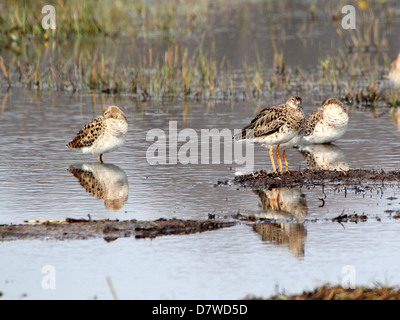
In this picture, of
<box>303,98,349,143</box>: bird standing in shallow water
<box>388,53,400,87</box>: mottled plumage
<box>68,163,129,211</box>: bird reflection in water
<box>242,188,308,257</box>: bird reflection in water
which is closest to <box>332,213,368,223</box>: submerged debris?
<box>242,188,308,257</box>: bird reflection in water

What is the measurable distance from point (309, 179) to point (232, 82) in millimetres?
10292

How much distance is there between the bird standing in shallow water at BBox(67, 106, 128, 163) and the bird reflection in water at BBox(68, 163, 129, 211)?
0.97 feet

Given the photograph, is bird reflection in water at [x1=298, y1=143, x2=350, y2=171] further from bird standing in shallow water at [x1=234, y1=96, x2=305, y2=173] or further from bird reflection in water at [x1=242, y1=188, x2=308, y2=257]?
bird reflection in water at [x1=242, y1=188, x2=308, y2=257]

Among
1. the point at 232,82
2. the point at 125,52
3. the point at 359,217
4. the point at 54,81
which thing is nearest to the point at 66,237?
the point at 359,217

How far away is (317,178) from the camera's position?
12.5 meters

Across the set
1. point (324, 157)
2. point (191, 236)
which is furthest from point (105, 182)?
point (324, 157)

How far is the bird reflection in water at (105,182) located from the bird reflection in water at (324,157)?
119 inches

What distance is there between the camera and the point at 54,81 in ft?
79.0

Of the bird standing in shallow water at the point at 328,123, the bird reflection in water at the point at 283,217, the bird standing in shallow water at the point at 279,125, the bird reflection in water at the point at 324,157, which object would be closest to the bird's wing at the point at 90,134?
the bird standing in shallow water at the point at 279,125

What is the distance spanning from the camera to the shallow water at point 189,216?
327 inches

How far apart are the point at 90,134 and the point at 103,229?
507cm

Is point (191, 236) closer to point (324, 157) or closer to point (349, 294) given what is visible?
point (349, 294)
